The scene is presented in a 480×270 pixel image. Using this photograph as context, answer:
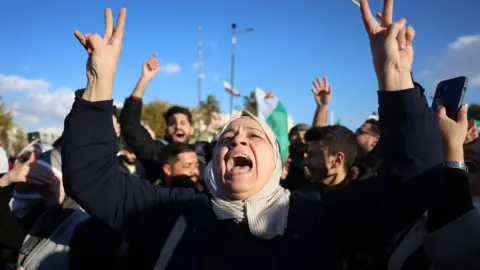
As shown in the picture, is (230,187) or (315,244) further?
(230,187)

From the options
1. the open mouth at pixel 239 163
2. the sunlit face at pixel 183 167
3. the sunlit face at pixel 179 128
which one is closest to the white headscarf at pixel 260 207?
the open mouth at pixel 239 163

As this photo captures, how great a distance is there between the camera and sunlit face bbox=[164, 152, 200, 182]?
3.80 m

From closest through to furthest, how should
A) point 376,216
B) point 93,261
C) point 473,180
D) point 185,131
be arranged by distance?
point 376,216 → point 473,180 → point 93,261 → point 185,131

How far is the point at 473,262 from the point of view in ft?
4.85

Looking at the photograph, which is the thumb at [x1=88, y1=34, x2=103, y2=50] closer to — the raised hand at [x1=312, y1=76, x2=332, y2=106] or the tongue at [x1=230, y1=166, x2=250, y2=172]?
the tongue at [x1=230, y1=166, x2=250, y2=172]

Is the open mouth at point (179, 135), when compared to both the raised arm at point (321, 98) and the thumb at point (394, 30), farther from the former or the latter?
the thumb at point (394, 30)

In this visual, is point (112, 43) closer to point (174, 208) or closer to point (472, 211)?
point (174, 208)

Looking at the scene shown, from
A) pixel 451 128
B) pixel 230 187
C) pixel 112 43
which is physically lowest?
pixel 230 187

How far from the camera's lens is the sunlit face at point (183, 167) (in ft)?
12.5

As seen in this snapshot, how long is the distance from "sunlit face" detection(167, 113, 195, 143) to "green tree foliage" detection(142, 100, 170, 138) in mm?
33661

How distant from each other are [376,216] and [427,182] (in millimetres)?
244

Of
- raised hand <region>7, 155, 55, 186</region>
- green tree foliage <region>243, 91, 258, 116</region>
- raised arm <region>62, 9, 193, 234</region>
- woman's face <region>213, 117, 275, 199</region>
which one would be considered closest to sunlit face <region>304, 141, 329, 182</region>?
woman's face <region>213, 117, 275, 199</region>

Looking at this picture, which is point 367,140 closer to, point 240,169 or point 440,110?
point 440,110

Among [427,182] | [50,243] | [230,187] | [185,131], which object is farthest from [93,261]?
[185,131]
